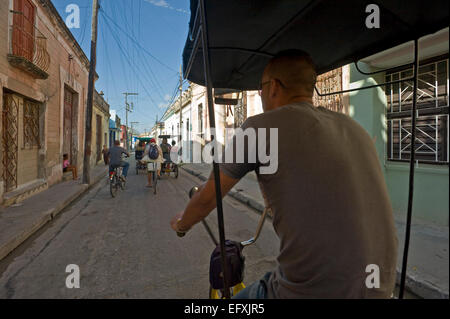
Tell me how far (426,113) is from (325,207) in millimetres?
5418

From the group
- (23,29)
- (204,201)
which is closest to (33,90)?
(23,29)

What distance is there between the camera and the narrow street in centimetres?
293

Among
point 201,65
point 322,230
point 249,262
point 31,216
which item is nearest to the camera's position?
point 322,230

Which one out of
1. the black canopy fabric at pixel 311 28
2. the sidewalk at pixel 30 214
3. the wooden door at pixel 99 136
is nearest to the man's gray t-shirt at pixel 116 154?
the sidewalk at pixel 30 214

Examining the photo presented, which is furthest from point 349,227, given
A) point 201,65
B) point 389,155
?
point 389,155

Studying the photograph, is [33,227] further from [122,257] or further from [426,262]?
[426,262]

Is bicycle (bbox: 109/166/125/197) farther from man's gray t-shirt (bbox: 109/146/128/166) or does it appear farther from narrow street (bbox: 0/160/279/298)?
narrow street (bbox: 0/160/279/298)

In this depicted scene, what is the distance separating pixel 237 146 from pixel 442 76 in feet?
18.4

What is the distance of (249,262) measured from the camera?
3617mm

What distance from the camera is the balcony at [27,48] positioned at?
22.5 ft

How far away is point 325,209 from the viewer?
0.97m

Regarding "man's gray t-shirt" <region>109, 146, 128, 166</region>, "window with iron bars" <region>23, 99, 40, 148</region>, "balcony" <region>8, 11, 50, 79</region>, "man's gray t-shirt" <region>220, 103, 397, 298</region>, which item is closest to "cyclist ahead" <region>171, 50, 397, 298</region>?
"man's gray t-shirt" <region>220, 103, 397, 298</region>

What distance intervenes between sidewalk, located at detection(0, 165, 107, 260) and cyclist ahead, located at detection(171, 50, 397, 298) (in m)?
4.46
